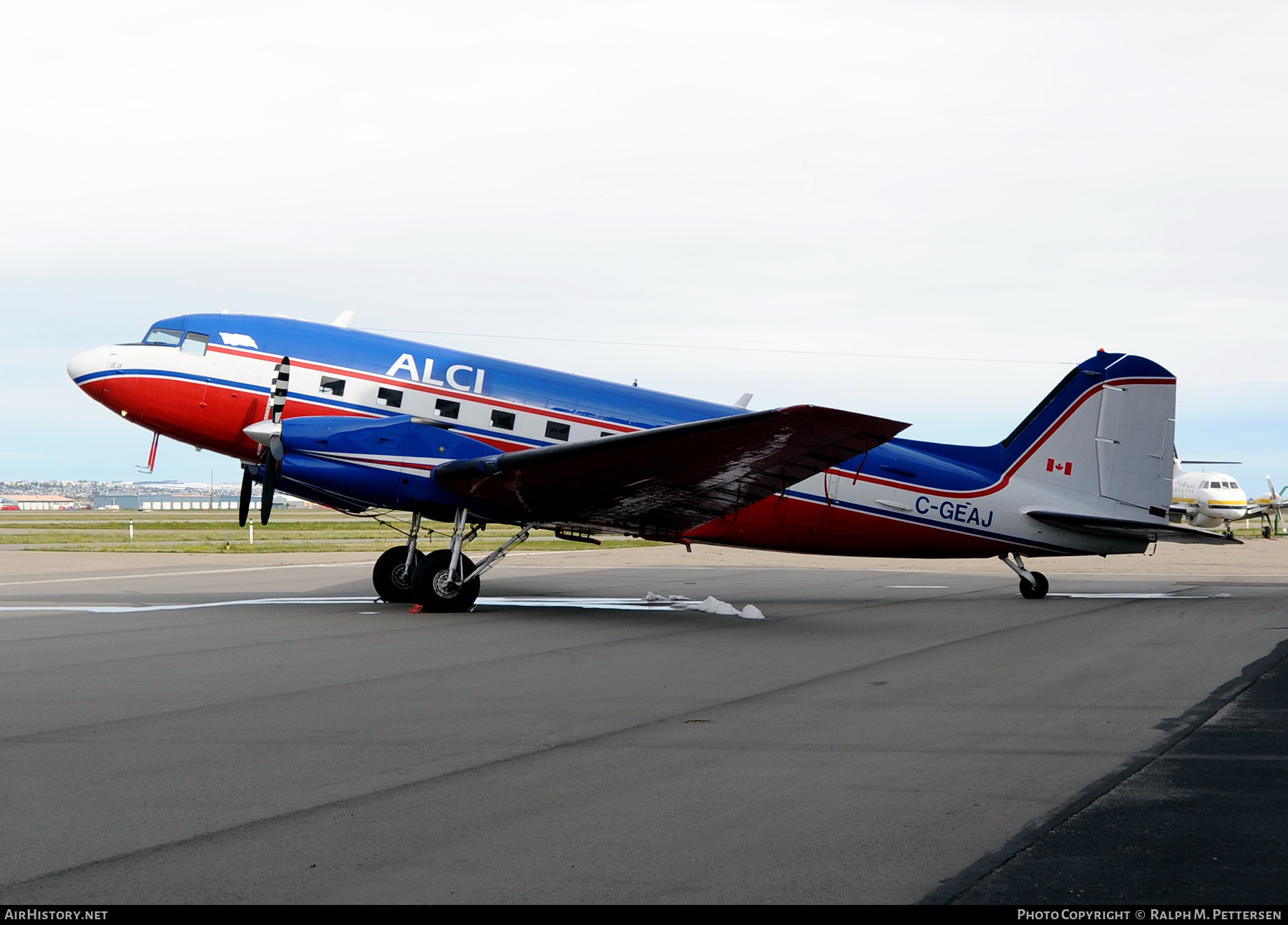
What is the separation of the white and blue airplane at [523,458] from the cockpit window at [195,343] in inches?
1.0

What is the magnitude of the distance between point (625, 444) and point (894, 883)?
33.3 feet

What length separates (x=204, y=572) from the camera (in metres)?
26.8

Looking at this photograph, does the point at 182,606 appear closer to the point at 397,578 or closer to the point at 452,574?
the point at 397,578

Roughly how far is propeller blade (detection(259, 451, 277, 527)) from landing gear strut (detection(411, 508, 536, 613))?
256 cm

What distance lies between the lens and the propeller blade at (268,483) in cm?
1680

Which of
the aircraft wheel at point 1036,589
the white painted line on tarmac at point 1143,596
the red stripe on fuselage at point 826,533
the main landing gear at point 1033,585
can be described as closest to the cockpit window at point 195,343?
the red stripe on fuselage at point 826,533

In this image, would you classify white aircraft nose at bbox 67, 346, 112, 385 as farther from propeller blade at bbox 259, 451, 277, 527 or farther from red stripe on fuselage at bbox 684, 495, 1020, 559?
red stripe on fuselage at bbox 684, 495, 1020, 559

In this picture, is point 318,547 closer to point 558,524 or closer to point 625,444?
point 558,524

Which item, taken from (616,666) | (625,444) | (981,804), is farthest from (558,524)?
(981,804)

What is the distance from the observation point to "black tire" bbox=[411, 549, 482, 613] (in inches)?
671

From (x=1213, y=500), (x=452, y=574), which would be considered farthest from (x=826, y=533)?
(x=1213, y=500)

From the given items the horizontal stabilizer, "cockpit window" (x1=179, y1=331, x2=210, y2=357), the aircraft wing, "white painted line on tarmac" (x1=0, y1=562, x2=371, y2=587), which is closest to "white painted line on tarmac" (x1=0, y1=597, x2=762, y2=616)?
the aircraft wing

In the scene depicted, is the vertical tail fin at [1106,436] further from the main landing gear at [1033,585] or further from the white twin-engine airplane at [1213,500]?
the white twin-engine airplane at [1213,500]
